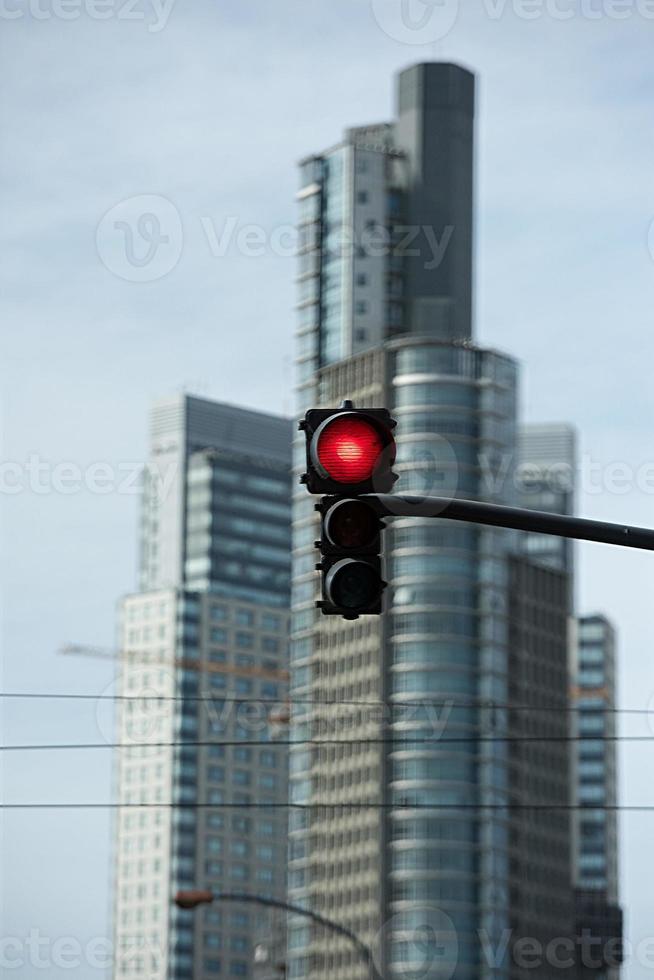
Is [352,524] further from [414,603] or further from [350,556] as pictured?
[414,603]

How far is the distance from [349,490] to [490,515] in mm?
789

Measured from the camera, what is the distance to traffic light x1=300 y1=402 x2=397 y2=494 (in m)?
11.8

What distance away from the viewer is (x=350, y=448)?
11.8 meters

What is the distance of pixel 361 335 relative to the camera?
185125 millimetres

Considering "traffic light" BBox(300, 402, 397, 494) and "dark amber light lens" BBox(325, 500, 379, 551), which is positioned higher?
"traffic light" BBox(300, 402, 397, 494)

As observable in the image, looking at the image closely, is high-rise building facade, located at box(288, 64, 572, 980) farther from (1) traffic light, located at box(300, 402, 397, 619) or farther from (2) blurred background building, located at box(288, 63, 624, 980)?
(1) traffic light, located at box(300, 402, 397, 619)

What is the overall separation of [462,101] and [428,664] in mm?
47064

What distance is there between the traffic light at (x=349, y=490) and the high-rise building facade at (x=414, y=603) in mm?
155991

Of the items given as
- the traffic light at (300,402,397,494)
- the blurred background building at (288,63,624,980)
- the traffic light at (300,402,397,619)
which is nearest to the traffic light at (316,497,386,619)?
the traffic light at (300,402,397,619)

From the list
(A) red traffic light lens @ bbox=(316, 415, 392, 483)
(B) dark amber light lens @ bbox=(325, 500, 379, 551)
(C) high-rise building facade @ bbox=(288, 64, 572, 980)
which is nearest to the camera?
(A) red traffic light lens @ bbox=(316, 415, 392, 483)

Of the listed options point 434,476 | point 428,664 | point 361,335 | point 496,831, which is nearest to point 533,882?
point 496,831

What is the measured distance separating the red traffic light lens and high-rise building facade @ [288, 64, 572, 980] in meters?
156

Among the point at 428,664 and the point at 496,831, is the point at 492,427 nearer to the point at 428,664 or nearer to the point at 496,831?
the point at 428,664

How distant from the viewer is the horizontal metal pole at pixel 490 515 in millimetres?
11859
